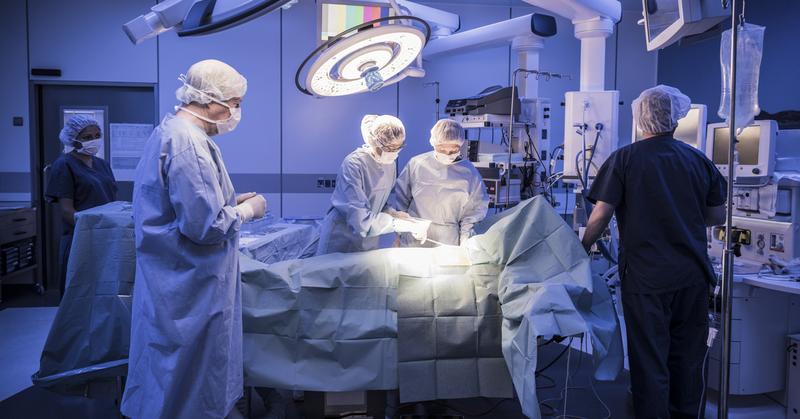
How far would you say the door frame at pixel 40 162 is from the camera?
5340 millimetres

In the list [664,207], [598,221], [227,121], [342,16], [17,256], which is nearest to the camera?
[227,121]

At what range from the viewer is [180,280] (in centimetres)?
194

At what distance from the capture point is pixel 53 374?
2410mm

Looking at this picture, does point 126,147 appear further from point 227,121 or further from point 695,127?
point 695,127

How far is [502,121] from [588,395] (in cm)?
196

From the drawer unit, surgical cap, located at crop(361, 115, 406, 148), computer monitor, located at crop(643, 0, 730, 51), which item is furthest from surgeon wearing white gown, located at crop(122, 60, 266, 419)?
the drawer unit

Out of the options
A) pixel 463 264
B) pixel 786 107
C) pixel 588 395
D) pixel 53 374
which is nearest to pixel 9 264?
pixel 53 374

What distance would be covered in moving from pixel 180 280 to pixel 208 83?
64 cm

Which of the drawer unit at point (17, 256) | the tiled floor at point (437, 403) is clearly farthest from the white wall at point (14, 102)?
the tiled floor at point (437, 403)

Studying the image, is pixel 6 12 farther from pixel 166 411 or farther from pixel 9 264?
pixel 166 411

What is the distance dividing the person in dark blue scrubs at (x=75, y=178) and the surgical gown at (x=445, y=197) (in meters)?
1.70

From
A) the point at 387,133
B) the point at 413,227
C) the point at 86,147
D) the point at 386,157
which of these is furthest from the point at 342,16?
the point at 86,147

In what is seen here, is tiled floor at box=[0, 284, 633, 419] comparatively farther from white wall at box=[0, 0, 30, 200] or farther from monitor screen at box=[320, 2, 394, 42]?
white wall at box=[0, 0, 30, 200]

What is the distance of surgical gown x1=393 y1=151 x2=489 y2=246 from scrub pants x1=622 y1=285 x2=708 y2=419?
1192mm
